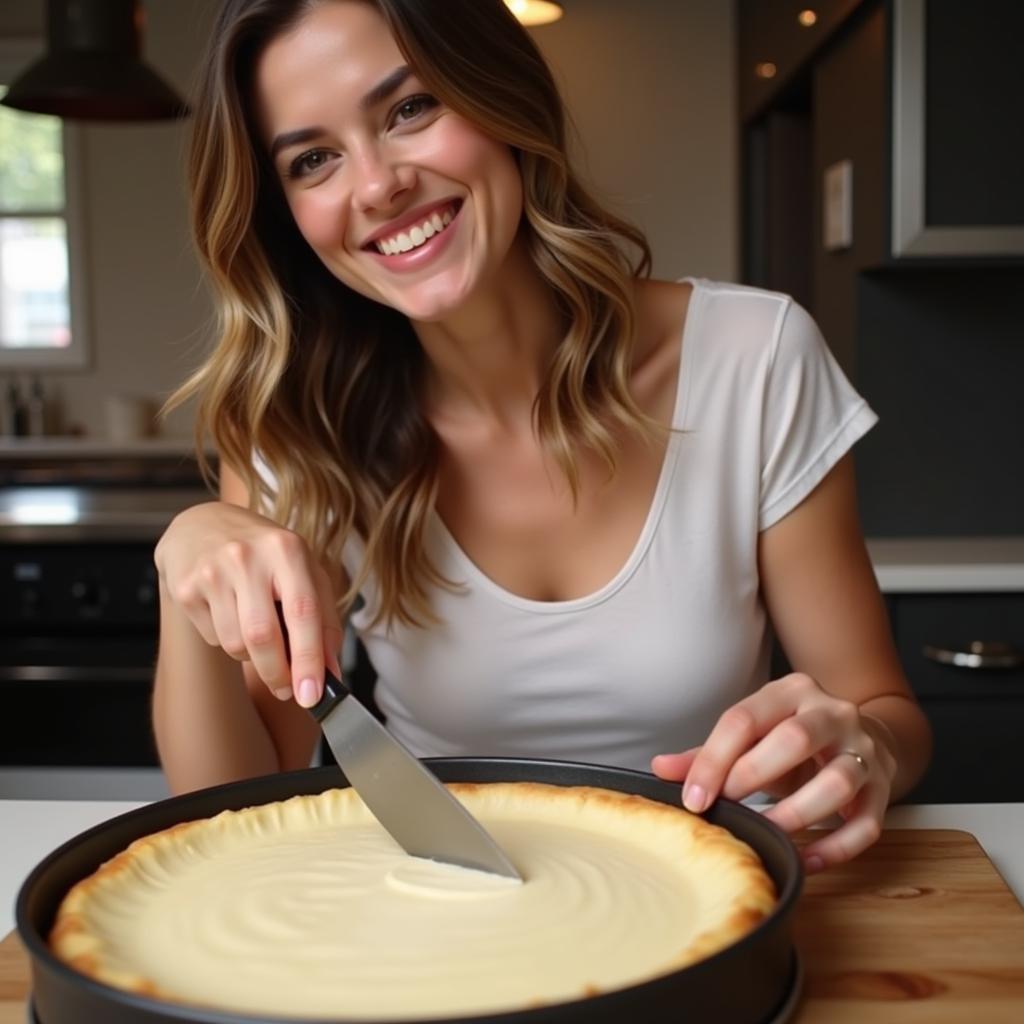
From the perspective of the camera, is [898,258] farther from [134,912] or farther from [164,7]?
[164,7]

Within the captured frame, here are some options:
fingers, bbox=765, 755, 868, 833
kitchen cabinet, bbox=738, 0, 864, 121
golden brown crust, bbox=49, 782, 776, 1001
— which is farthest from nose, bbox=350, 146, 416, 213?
kitchen cabinet, bbox=738, 0, 864, 121

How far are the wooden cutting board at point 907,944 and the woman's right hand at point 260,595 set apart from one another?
0.24m

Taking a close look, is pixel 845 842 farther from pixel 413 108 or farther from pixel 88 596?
pixel 88 596

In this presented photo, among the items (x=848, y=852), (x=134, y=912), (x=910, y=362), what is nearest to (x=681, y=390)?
(x=848, y=852)

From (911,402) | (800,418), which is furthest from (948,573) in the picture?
(800,418)

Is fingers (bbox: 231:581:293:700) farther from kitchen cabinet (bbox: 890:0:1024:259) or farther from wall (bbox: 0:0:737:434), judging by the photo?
wall (bbox: 0:0:737:434)

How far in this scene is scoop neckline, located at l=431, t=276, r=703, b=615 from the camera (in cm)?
135

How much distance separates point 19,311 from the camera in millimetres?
5766

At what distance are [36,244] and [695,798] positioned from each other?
558 centimetres

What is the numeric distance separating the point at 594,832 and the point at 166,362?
505 centimetres

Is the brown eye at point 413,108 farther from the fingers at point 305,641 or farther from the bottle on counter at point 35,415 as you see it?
the bottle on counter at point 35,415

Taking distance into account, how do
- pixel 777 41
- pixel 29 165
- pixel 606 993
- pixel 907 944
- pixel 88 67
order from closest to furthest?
pixel 606 993 < pixel 907 944 < pixel 88 67 < pixel 777 41 < pixel 29 165

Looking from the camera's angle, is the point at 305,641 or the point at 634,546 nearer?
the point at 305,641

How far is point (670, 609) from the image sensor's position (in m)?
1.37
